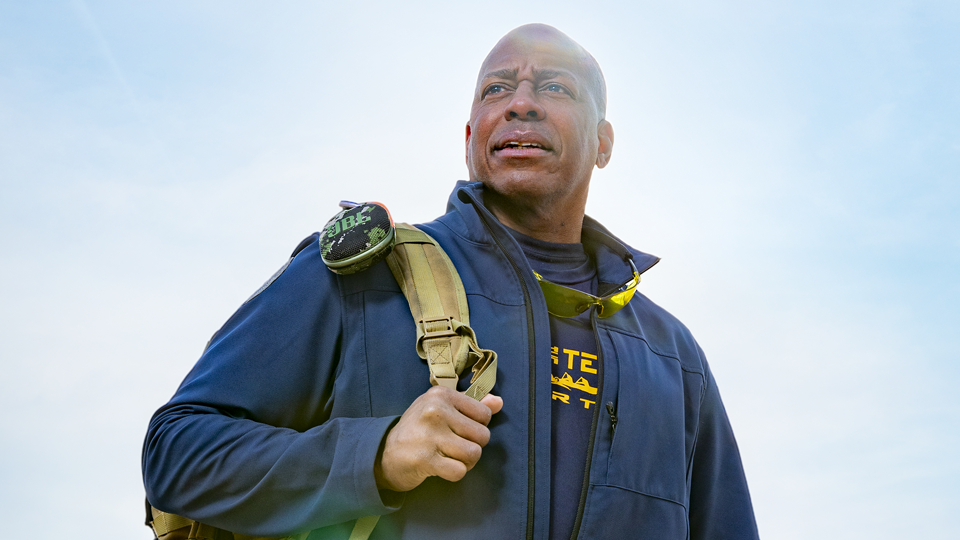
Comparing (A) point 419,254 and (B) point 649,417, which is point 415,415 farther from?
(B) point 649,417

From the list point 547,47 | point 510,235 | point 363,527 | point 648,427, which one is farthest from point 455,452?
point 547,47

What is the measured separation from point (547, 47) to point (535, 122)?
480mm

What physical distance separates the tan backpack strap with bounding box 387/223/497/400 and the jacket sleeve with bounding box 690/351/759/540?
1473mm

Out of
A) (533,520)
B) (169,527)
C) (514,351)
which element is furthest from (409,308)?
(169,527)

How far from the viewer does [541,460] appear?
2855 millimetres

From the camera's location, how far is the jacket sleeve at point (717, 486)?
3.75 m

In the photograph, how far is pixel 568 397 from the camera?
3129mm

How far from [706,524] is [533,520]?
4.25 ft

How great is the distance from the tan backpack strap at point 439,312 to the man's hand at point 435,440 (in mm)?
169

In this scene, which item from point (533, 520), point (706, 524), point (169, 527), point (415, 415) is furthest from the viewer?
point (706, 524)

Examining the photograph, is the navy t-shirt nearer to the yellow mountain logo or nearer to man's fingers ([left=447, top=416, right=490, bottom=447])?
the yellow mountain logo

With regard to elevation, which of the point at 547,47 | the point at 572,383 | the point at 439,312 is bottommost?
the point at 572,383

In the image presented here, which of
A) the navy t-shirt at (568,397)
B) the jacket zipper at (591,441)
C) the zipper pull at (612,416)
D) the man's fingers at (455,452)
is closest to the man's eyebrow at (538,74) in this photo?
the navy t-shirt at (568,397)

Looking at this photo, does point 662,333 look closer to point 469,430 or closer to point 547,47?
point 547,47
